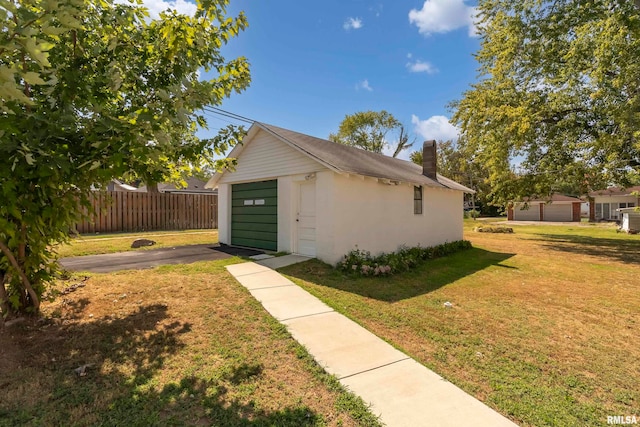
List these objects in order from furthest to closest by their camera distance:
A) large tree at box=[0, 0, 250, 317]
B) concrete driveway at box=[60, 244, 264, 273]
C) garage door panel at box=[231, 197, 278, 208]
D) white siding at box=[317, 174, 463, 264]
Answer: garage door panel at box=[231, 197, 278, 208], white siding at box=[317, 174, 463, 264], concrete driveway at box=[60, 244, 264, 273], large tree at box=[0, 0, 250, 317]

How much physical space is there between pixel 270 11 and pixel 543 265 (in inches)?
484

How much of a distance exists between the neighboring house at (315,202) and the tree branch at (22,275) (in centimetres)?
587

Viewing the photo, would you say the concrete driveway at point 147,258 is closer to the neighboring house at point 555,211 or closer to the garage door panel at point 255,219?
the garage door panel at point 255,219

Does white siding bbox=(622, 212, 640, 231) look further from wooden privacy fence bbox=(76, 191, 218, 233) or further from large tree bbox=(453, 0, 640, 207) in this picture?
wooden privacy fence bbox=(76, 191, 218, 233)

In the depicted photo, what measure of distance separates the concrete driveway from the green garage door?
58 cm

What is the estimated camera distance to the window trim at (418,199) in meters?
11.5

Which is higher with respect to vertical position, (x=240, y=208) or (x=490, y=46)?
(x=490, y=46)

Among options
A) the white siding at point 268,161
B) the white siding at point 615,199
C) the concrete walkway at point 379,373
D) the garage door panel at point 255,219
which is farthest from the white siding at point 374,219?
the white siding at point 615,199

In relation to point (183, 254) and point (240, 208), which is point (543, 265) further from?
point (183, 254)

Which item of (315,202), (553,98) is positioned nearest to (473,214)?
(553,98)

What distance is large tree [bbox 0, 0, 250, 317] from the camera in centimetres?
284

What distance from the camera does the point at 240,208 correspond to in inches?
460

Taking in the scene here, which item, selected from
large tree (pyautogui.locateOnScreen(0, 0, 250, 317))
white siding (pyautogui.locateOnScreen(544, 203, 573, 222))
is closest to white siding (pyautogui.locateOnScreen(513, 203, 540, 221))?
white siding (pyautogui.locateOnScreen(544, 203, 573, 222))

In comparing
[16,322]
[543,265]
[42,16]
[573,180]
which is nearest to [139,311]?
[16,322]
